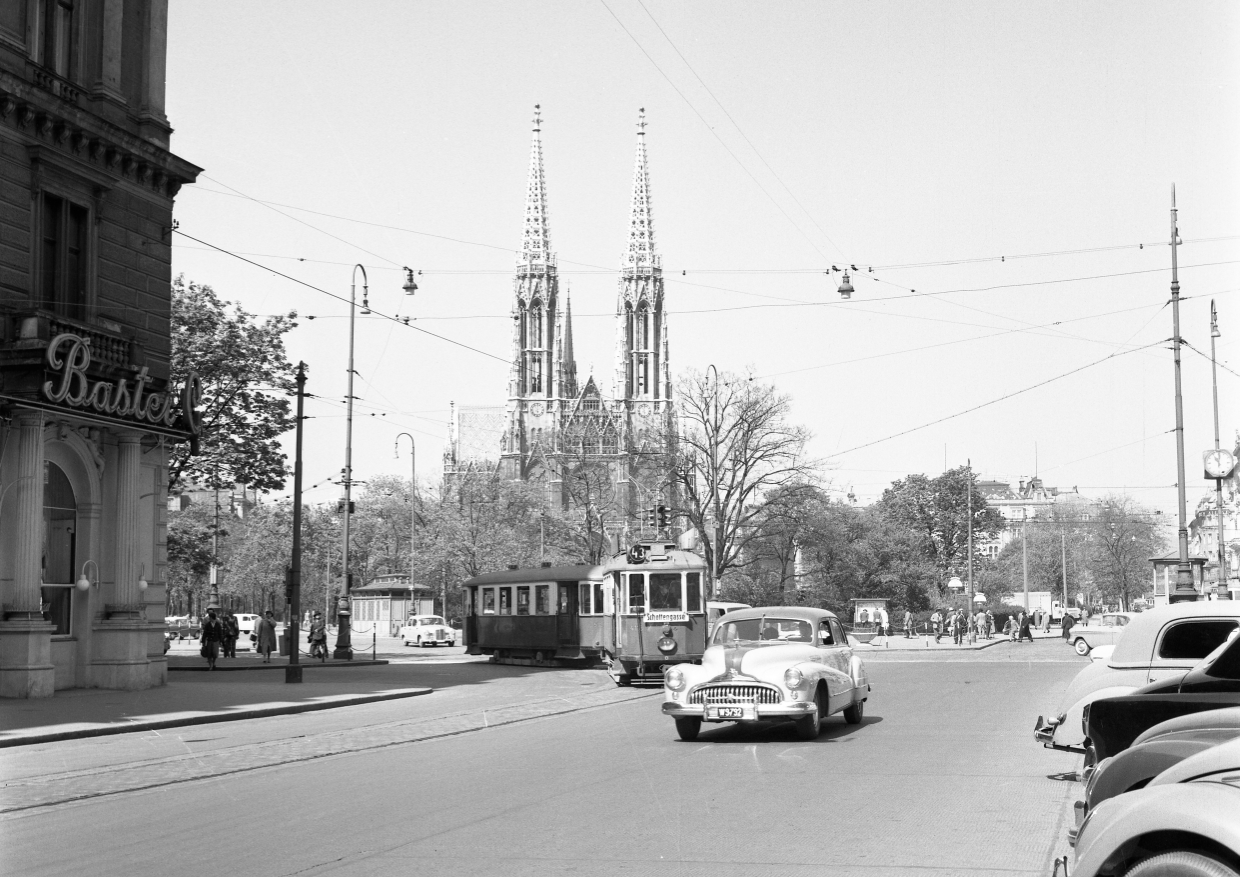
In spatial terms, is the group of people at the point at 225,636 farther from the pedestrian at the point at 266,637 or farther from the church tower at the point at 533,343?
the church tower at the point at 533,343

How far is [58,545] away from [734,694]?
1571 centimetres

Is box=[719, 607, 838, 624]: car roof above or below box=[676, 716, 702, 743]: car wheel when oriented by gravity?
above

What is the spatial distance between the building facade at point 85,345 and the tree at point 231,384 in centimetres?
1279

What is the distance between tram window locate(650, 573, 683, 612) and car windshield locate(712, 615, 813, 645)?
13270 millimetres

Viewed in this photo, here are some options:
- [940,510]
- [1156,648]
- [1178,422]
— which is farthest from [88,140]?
[940,510]

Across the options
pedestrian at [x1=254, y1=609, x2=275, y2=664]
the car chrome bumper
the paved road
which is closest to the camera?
the paved road

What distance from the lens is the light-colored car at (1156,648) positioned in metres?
11.6

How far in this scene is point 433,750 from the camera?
15.8 m

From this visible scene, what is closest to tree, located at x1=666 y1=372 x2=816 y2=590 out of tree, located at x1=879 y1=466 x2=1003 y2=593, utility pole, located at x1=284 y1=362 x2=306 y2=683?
utility pole, located at x1=284 y1=362 x2=306 y2=683

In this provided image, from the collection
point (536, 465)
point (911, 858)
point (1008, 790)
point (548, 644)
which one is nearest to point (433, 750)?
point (1008, 790)

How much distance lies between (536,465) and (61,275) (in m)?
119

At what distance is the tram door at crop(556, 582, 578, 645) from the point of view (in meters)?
38.1

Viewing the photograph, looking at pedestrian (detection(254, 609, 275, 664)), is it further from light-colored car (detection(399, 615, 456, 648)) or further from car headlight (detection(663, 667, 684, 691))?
car headlight (detection(663, 667, 684, 691))

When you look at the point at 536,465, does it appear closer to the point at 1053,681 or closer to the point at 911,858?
the point at 1053,681
